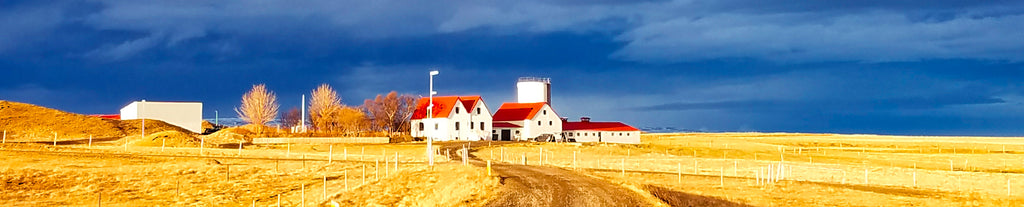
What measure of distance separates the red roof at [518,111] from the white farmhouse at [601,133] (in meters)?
5.26

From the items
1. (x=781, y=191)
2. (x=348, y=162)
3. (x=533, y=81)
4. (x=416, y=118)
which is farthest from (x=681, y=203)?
(x=533, y=81)

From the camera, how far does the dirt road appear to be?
31.1 meters

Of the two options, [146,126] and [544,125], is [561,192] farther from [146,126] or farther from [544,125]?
[146,126]

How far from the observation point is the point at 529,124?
11700 cm

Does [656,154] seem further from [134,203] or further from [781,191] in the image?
[134,203]

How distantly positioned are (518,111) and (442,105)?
474 inches

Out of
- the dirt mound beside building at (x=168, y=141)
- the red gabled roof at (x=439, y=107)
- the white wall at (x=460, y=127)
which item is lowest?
the dirt mound beside building at (x=168, y=141)

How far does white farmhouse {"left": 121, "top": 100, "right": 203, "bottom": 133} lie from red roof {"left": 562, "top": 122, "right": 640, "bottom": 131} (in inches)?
2065

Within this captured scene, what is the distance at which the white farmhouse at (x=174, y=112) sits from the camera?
422 feet

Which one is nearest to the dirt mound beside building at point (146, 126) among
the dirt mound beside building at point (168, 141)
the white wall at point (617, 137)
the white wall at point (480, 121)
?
the dirt mound beside building at point (168, 141)

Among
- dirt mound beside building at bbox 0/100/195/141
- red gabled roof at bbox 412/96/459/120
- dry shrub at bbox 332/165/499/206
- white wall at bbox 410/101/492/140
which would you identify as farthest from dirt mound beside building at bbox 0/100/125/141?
dry shrub at bbox 332/165/499/206

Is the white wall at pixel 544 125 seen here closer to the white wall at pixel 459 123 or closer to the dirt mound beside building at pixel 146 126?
the white wall at pixel 459 123

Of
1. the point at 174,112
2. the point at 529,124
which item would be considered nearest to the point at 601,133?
the point at 529,124

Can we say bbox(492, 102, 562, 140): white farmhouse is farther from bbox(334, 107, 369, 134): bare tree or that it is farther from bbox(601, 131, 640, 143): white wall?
bbox(334, 107, 369, 134): bare tree
